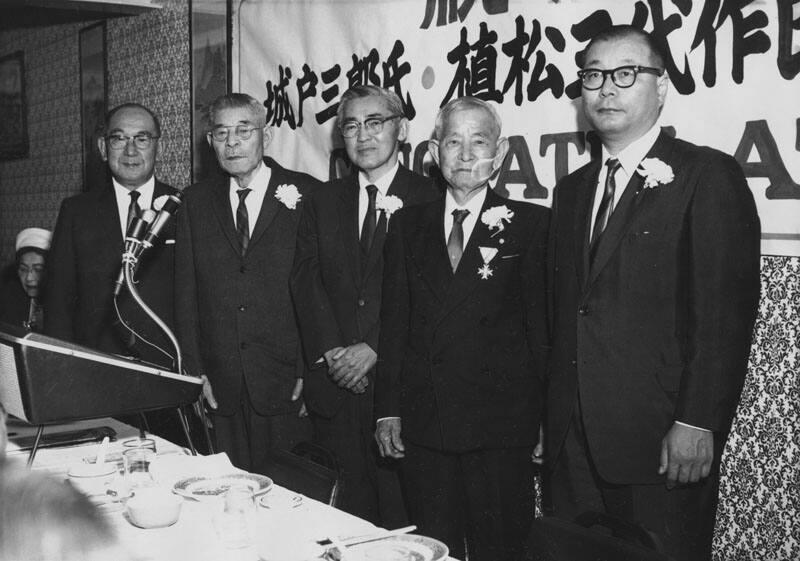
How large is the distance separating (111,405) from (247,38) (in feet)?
8.56

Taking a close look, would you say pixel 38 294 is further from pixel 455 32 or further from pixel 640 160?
pixel 640 160

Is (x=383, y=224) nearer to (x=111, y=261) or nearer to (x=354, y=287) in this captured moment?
(x=354, y=287)

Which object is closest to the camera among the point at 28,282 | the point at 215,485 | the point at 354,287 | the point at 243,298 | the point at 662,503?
the point at 215,485

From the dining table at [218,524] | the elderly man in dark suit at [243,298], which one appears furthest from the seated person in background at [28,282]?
the dining table at [218,524]

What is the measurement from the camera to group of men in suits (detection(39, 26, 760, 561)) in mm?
2195

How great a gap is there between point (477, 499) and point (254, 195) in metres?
1.42

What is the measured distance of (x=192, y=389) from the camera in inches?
90.6

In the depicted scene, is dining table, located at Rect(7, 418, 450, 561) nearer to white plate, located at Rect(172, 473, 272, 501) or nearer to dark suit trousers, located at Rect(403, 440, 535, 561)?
white plate, located at Rect(172, 473, 272, 501)

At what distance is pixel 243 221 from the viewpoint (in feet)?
10.7

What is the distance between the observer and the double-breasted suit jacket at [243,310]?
3.19 m

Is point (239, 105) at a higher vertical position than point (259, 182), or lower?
higher

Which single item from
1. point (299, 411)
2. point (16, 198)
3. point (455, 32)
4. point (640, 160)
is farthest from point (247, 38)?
→ point (16, 198)

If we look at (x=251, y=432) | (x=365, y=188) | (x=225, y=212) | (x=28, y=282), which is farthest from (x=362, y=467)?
(x=28, y=282)

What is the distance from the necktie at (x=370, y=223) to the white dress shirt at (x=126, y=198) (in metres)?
1.09
